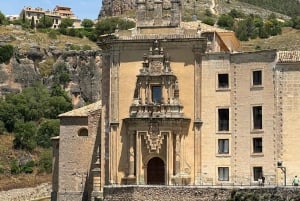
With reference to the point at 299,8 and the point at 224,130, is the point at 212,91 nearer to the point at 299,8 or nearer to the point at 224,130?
the point at 224,130

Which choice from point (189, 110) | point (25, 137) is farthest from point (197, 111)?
point (25, 137)

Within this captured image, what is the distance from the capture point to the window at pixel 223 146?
222ft

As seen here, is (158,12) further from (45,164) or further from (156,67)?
(45,164)

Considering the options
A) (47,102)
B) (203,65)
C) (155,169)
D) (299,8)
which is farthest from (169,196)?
(299,8)

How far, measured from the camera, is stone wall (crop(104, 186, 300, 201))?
5928 centimetres

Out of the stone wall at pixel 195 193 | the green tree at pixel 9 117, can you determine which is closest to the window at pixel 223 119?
the stone wall at pixel 195 193

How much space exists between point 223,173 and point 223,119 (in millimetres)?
3750

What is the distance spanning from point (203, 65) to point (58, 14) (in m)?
133

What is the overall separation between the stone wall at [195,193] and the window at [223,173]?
15.8 feet

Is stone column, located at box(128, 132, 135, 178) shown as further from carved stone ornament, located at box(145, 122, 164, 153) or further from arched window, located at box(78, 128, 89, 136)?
arched window, located at box(78, 128, 89, 136)

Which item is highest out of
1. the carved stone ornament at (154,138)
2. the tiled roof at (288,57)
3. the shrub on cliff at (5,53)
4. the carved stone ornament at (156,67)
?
the shrub on cliff at (5,53)

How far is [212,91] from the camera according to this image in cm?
6831

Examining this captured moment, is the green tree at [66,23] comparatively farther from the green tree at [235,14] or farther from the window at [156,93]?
the window at [156,93]

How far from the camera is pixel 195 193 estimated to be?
206 feet
